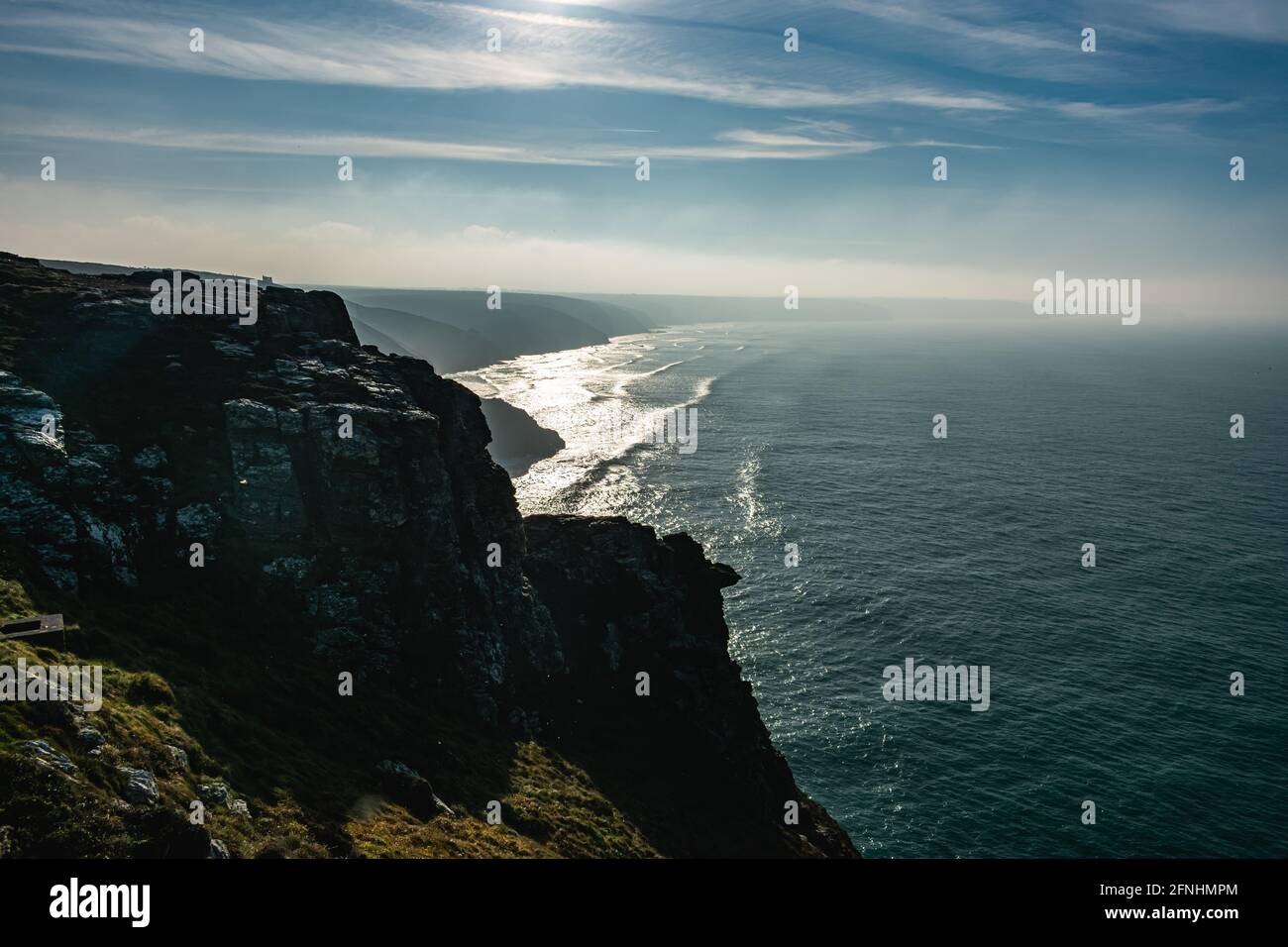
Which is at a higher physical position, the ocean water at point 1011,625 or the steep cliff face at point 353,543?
the steep cliff face at point 353,543

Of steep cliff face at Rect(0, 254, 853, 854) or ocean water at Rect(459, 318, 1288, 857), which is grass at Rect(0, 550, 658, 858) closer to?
steep cliff face at Rect(0, 254, 853, 854)

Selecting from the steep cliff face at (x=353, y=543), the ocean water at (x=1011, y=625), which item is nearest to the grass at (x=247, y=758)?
the steep cliff face at (x=353, y=543)

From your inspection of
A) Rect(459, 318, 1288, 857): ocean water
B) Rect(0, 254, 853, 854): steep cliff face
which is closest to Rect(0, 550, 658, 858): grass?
Rect(0, 254, 853, 854): steep cliff face

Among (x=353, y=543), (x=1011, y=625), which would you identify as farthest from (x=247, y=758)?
(x=1011, y=625)

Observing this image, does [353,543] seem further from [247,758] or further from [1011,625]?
[1011,625]

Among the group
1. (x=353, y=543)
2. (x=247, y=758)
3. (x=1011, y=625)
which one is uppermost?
(x=353, y=543)

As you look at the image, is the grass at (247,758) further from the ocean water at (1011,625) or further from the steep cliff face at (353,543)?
the ocean water at (1011,625)
